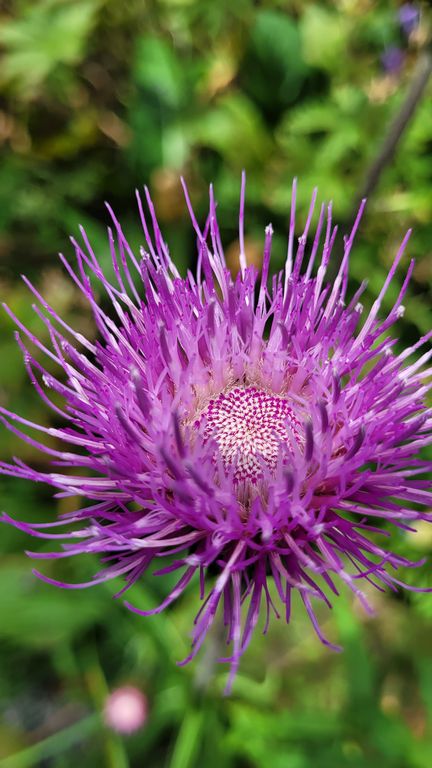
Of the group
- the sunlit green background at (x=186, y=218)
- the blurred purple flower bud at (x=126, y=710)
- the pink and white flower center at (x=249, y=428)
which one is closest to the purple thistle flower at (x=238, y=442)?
the pink and white flower center at (x=249, y=428)

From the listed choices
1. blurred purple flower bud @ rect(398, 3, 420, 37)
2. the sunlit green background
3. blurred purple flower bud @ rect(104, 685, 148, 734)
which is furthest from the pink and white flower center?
blurred purple flower bud @ rect(398, 3, 420, 37)

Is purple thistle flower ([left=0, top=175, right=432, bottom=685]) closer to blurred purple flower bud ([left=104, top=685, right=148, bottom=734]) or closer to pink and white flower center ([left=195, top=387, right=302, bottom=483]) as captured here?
pink and white flower center ([left=195, top=387, right=302, bottom=483])

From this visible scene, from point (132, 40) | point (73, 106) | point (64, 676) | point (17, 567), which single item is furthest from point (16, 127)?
point (64, 676)

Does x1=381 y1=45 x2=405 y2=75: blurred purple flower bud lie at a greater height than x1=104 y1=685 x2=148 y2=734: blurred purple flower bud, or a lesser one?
greater

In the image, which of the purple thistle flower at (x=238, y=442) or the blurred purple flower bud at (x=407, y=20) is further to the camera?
the blurred purple flower bud at (x=407, y=20)

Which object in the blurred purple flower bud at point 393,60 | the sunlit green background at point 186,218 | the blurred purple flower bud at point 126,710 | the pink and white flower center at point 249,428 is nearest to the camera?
the pink and white flower center at point 249,428

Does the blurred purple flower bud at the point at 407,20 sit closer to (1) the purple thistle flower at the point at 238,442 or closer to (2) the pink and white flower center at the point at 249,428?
(1) the purple thistle flower at the point at 238,442

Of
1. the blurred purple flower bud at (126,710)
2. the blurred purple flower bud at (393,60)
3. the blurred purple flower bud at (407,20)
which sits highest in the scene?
the blurred purple flower bud at (407,20)
